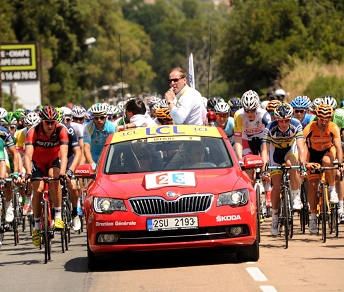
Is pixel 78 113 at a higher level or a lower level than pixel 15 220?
higher

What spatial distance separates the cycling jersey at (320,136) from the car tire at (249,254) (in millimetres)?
4233

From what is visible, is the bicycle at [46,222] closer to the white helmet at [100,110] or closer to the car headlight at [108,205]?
the car headlight at [108,205]

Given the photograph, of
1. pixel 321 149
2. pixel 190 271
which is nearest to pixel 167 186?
pixel 190 271

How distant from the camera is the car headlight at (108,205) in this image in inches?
515

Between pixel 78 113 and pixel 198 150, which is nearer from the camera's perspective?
pixel 198 150

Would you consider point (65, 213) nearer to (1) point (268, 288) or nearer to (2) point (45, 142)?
(2) point (45, 142)

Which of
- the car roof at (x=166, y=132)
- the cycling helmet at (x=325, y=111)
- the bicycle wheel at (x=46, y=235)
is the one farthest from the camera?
the cycling helmet at (x=325, y=111)

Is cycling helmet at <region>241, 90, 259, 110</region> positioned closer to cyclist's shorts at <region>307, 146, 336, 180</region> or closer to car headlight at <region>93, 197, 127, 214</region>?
cyclist's shorts at <region>307, 146, 336, 180</region>

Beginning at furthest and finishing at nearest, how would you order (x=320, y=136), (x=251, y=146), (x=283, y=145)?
1. (x=251, y=146)
2. (x=320, y=136)
3. (x=283, y=145)

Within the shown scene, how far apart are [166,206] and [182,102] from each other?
130 inches

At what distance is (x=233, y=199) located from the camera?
43.1 ft

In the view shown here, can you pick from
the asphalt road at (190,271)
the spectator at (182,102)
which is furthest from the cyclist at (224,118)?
the asphalt road at (190,271)

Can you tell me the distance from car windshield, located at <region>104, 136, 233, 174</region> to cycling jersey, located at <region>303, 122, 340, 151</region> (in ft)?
11.8

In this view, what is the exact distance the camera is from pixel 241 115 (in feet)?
62.0
